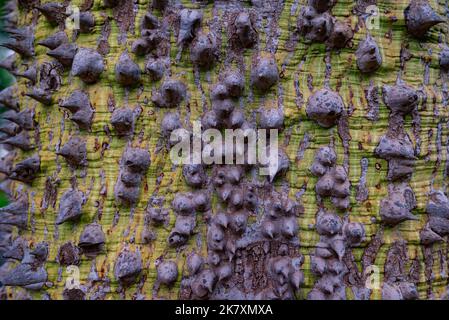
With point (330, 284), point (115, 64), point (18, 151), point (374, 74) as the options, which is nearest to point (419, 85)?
point (374, 74)

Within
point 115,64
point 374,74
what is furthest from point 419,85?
point 115,64

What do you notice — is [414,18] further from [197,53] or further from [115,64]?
[115,64]

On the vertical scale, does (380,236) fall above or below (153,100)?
below

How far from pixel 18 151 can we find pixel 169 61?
0.41m

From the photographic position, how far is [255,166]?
0.74 metres

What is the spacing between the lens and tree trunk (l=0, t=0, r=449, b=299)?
0.73 m

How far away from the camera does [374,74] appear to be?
2.51 ft

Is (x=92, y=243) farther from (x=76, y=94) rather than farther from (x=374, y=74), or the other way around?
(x=374, y=74)

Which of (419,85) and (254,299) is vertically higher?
(419,85)

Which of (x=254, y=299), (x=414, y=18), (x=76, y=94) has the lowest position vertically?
(x=254, y=299)

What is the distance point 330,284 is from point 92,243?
1.25ft

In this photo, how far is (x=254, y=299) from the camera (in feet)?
2.37

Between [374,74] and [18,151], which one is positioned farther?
[18,151]

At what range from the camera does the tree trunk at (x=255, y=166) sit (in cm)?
73
